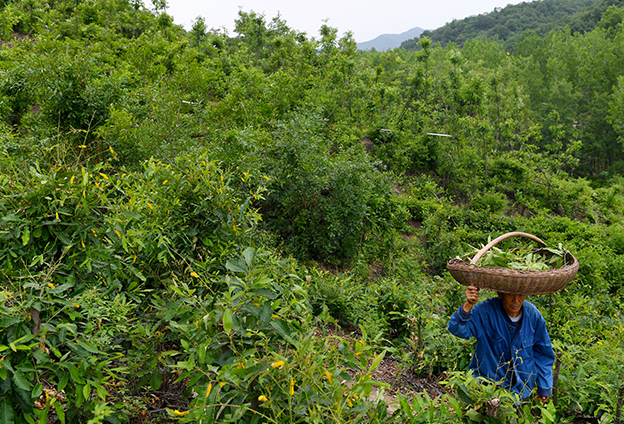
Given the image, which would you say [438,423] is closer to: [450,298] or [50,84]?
[450,298]

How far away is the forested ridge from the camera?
61.6 inches

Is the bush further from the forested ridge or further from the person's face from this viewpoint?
the person's face

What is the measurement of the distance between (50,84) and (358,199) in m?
4.77

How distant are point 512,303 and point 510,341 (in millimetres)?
271

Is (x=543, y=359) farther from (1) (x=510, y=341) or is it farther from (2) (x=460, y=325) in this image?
(2) (x=460, y=325)

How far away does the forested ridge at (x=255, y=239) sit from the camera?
5.13 ft

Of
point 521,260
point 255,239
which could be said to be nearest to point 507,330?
point 521,260

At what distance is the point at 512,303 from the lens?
107 inches

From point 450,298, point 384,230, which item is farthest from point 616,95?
point 450,298

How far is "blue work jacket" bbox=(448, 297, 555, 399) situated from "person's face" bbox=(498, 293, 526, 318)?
0.12 feet

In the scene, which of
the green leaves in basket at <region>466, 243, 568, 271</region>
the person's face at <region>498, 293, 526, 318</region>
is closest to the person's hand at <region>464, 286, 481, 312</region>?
the person's face at <region>498, 293, 526, 318</region>

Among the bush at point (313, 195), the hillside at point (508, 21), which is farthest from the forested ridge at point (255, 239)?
the hillside at point (508, 21)

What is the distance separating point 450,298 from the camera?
15.1 ft

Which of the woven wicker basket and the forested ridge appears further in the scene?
the woven wicker basket
